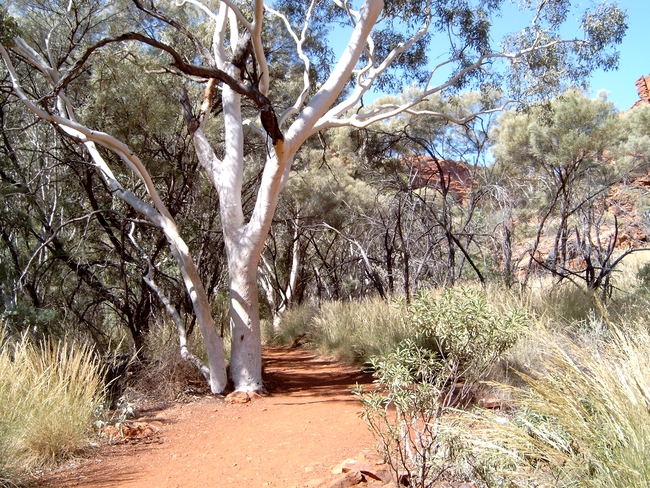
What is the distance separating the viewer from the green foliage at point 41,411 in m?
4.20

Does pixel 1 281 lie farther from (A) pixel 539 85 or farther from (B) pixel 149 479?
(A) pixel 539 85

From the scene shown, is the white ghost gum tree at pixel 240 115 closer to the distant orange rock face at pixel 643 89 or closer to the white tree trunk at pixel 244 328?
the white tree trunk at pixel 244 328

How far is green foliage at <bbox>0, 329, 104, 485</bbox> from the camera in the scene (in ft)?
13.8

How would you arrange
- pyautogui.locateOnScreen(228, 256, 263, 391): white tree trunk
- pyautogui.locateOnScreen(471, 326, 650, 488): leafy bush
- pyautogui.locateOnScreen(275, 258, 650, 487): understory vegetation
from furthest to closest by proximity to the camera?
1. pyautogui.locateOnScreen(228, 256, 263, 391): white tree trunk
2. pyautogui.locateOnScreen(275, 258, 650, 487): understory vegetation
3. pyautogui.locateOnScreen(471, 326, 650, 488): leafy bush

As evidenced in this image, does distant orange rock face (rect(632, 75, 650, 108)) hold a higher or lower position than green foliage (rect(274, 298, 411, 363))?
higher

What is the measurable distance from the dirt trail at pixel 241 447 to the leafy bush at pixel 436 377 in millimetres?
806

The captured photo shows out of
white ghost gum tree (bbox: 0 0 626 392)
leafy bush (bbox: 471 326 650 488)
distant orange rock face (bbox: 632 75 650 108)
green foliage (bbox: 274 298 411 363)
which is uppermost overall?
distant orange rock face (bbox: 632 75 650 108)

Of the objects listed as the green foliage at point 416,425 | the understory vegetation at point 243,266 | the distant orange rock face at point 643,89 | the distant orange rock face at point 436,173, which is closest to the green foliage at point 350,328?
the understory vegetation at point 243,266

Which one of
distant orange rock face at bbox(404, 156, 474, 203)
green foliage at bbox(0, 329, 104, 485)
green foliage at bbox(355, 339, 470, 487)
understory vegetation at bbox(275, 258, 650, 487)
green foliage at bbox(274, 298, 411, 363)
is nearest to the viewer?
understory vegetation at bbox(275, 258, 650, 487)

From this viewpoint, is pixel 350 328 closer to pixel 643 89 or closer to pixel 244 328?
pixel 244 328

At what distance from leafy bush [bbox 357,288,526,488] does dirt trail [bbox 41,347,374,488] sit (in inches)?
31.7

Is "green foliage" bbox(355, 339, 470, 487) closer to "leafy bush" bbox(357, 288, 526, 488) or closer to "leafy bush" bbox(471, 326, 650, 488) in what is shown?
"leafy bush" bbox(357, 288, 526, 488)

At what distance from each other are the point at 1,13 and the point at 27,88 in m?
3.80

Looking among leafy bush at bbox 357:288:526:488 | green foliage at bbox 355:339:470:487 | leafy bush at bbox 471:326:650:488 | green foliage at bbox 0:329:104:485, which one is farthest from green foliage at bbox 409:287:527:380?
green foliage at bbox 0:329:104:485
